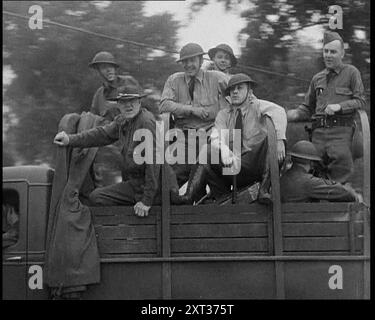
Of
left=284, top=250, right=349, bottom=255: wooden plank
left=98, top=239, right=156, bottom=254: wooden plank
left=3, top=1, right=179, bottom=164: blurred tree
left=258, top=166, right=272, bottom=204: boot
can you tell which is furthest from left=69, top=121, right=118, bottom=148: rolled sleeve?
left=3, top=1, right=179, bottom=164: blurred tree

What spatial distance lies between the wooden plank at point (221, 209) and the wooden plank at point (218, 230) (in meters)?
0.10

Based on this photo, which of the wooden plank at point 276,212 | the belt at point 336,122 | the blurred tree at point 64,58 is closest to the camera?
the wooden plank at point 276,212

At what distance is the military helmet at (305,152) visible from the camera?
612 centimetres

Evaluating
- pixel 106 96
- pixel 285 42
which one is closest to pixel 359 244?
pixel 106 96

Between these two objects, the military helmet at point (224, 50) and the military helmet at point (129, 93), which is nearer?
the military helmet at point (129, 93)

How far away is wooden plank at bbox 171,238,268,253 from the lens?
586cm

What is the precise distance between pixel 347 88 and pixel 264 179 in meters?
1.26

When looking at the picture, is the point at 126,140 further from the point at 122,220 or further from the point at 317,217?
the point at 317,217

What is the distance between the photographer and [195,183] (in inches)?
244

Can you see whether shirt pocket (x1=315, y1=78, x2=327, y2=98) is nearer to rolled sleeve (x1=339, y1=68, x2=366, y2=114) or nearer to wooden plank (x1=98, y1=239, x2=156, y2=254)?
rolled sleeve (x1=339, y1=68, x2=366, y2=114)

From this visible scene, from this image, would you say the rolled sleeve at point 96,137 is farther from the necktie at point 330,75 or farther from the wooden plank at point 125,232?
the necktie at point 330,75

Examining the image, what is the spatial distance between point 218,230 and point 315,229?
73 centimetres

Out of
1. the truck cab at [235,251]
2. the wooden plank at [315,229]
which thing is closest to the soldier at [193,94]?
the truck cab at [235,251]
